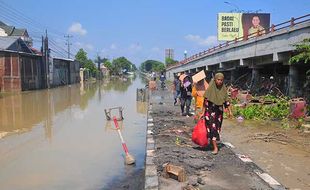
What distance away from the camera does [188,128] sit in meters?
11.2

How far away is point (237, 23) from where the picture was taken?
42.3 metres

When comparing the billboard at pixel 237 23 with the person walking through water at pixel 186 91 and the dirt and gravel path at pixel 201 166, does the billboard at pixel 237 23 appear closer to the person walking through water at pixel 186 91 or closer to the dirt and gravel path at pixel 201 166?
the person walking through water at pixel 186 91

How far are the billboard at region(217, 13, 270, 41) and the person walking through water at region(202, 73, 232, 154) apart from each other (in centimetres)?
3567

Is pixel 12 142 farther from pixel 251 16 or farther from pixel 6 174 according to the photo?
pixel 251 16

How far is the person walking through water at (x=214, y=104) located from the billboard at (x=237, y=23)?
1404 inches

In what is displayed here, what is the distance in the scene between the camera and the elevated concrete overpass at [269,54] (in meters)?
15.3

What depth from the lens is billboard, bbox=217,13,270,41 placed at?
1660 inches

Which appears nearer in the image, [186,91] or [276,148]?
[276,148]

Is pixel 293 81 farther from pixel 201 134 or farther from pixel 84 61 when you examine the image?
pixel 84 61

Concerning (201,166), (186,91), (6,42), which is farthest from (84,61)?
(201,166)

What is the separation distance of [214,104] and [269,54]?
11247mm

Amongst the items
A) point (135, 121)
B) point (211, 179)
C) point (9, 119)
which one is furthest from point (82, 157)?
point (9, 119)

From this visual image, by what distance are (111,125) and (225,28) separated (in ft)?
99.8

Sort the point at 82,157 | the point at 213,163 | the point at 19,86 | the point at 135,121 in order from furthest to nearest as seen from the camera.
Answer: the point at 19,86 < the point at 135,121 < the point at 82,157 < the point at 213,163
